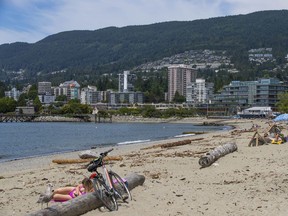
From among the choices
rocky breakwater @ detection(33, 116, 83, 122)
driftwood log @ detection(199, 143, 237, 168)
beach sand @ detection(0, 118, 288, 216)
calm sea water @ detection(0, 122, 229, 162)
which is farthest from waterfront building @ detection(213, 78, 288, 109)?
beach sand @ detection(0, 118, 288, 216)

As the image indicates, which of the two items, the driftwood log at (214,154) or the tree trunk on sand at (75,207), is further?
the driftwood log at (214,154)

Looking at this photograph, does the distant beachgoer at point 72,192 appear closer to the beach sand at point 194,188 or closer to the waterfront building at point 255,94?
the beach sand at point 194,188

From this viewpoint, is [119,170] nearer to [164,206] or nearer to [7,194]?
[7,194]

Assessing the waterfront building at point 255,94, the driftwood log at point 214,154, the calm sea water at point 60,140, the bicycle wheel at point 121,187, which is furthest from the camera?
the waterfront building at point 255,94

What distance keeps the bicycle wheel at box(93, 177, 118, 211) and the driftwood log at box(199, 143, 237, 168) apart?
653 centimetres

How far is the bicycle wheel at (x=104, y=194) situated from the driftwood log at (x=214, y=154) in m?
6.53

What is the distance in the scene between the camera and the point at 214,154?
1705 centimetres

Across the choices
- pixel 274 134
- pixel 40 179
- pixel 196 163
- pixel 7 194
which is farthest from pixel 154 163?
pixel 274 134

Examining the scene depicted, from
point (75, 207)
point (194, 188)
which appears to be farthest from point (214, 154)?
point (75, 207)

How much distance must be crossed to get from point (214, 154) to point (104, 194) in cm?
808

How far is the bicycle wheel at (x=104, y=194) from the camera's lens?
967 cm

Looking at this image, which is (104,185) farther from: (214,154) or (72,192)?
(214,154)

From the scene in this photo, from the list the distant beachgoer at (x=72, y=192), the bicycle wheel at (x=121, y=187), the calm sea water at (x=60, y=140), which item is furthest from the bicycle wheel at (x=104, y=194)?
the calm sea water at (x=60, y=140)

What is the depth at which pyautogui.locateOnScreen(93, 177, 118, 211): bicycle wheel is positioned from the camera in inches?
381
